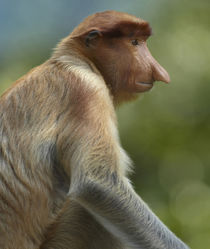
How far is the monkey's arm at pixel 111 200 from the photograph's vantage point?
429 cm

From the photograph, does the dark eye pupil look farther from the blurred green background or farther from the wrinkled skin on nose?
the blurred green background

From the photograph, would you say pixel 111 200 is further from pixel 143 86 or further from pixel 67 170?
pixel 143 86

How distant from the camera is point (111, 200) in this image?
4.34 metres

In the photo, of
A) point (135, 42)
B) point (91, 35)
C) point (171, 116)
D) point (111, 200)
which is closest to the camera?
point (111, 200)

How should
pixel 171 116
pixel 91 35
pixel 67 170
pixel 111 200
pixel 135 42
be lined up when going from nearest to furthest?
pixel 111 200
pixel 67 170
pixel 91 35
pixel 135 42
pixel 171 116

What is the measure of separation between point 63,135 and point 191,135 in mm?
8912

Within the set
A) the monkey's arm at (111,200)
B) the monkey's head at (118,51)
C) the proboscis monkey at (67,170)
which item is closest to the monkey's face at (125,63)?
the monkey's head at (118,51)

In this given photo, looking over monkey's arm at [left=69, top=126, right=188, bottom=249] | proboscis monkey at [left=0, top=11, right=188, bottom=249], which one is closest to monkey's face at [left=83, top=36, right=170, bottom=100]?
proboscis monkey at [left=0, top=11, right=188, bottom=249]

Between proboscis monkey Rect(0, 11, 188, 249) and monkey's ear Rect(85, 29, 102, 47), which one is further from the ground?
monkey's ear Rect(85, 29, 102, 47)

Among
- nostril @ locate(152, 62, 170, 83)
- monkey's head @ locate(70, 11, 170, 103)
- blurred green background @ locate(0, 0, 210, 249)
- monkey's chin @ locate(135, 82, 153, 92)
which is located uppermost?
monkey's head @ locate(70, 11, 170, 103)

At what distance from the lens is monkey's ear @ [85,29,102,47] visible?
16.5 feet

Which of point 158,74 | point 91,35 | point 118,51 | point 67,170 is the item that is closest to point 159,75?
point 158,74

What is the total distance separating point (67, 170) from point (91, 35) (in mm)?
1263

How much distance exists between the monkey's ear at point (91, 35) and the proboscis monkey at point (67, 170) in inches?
0.7
